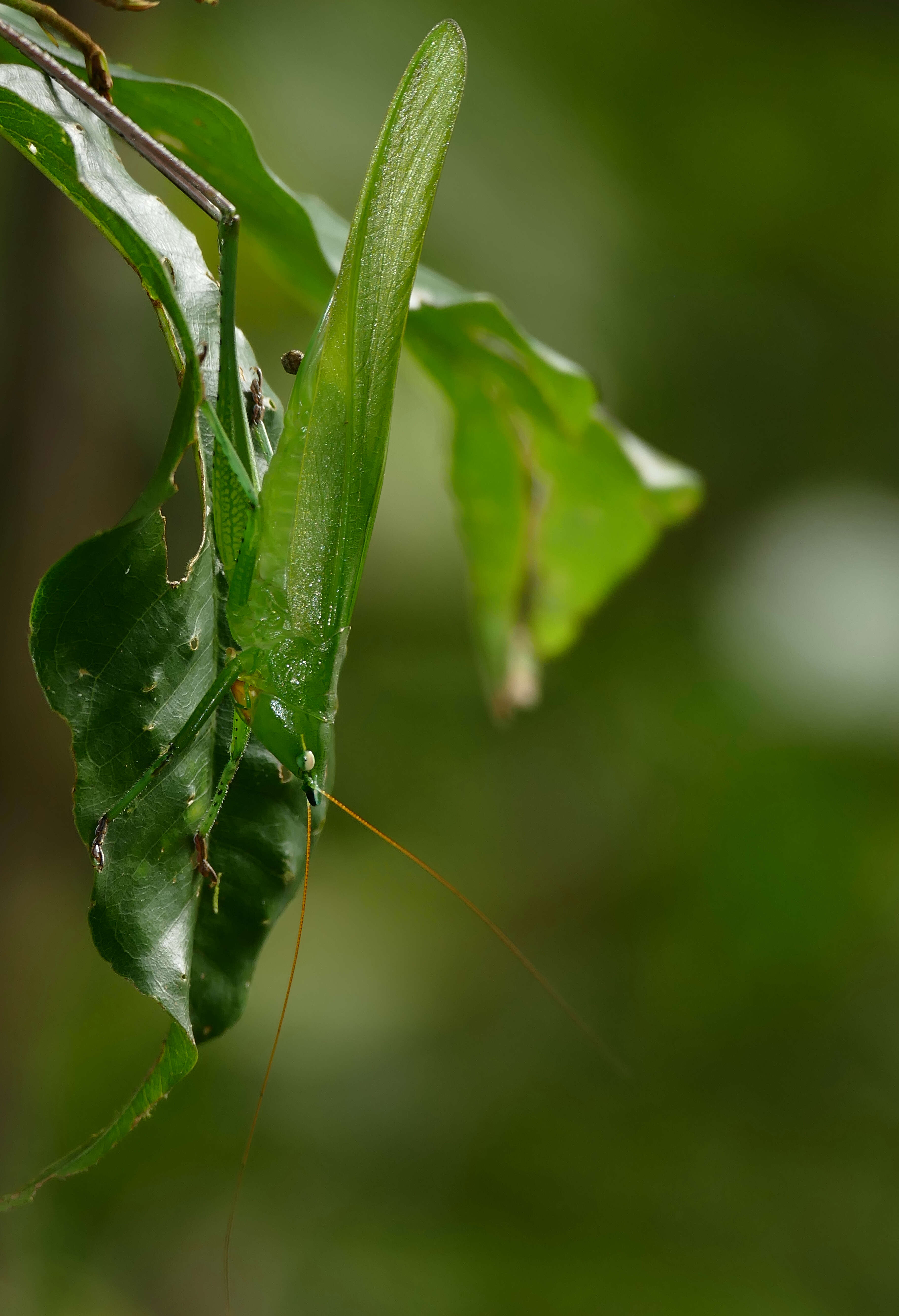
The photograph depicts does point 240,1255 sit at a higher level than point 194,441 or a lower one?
lower

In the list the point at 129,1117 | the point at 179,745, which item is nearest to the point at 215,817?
the point at 179,745

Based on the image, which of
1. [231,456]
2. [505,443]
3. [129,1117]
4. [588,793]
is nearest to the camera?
[129,1117]

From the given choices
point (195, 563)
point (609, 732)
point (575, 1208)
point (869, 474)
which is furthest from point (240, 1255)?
point (869, 474)

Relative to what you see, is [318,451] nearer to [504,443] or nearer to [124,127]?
[124,127]

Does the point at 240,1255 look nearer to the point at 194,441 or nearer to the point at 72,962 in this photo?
the point at 72,962

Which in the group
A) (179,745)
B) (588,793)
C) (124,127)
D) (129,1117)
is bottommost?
(588,793)
